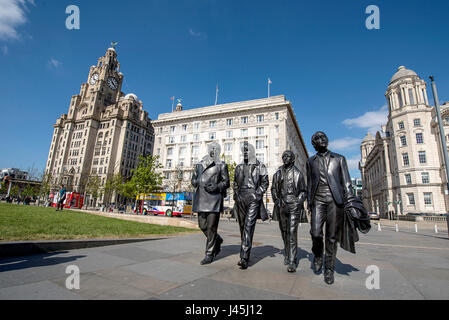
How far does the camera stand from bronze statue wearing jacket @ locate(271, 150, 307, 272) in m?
4.42

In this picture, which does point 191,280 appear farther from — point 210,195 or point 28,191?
point 28,191

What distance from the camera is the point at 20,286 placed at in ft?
Result: 8.76

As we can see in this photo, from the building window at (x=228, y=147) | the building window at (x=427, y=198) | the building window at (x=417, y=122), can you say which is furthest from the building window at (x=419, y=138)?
the building window at (x=228, y=147)

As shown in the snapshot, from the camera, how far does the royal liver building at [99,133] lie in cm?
7375

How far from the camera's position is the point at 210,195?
4836mm

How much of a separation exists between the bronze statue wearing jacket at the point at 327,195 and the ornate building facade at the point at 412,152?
54755mm

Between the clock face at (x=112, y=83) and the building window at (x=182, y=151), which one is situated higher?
the clock face at (x=112, y=83)

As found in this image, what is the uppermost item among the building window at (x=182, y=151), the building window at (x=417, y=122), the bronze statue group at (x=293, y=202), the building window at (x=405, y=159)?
the building window at (x=417, y=122)

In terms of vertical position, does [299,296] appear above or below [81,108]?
below

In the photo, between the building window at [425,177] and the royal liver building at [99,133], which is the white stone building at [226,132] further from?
the building window at [425,177]
